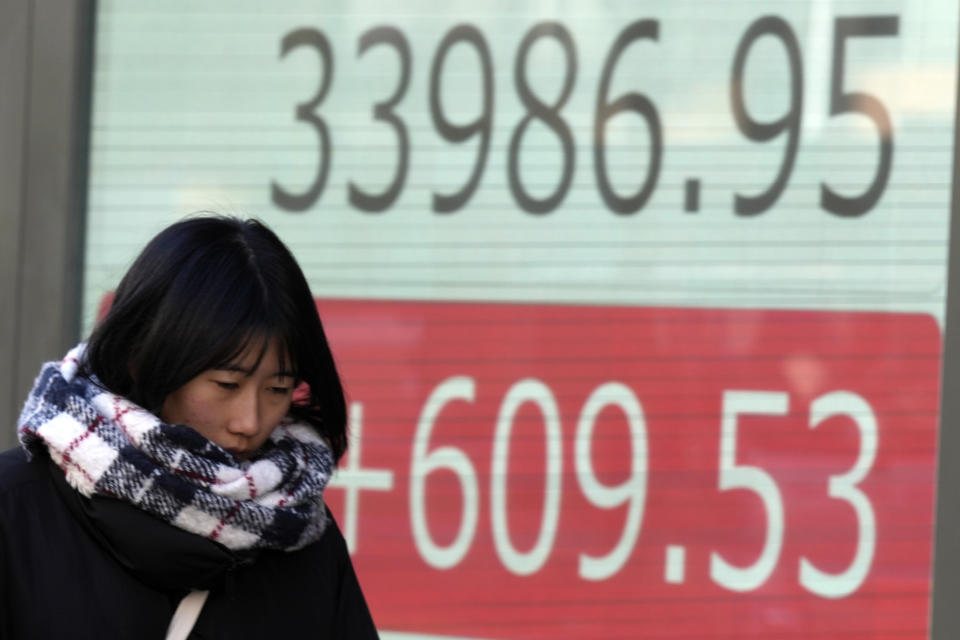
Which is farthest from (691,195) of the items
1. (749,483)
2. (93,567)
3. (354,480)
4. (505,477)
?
(93,567)

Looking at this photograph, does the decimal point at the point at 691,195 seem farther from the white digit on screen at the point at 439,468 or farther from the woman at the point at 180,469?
the woman at the point at 180,469

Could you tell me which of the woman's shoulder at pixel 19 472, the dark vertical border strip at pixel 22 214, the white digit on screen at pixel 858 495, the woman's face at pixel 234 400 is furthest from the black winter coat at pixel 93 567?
the dark vertical border strip at pixel 22 214

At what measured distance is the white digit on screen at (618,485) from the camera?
320 cm

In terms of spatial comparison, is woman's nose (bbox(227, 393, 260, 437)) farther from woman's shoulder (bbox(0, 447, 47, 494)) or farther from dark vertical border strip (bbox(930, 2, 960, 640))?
dark vertical border strip (bbox(930, 2, 960, 640))

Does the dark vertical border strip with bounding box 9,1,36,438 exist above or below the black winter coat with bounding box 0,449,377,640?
above

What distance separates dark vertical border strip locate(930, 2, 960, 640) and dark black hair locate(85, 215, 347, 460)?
1.48 m

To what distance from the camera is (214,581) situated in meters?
1.91

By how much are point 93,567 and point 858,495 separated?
68.5 inches

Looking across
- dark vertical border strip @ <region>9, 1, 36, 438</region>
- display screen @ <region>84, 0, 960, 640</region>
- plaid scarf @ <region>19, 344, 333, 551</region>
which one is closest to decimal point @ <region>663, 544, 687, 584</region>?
display screen @ <region>84, 0, 960, 640</region>

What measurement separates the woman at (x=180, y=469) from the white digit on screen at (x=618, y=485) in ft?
4.07

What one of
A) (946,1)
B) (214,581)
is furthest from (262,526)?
(946,1)

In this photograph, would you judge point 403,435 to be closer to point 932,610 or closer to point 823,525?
point 823,525

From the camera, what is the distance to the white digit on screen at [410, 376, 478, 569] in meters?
3.33

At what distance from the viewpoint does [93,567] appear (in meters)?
1.83
